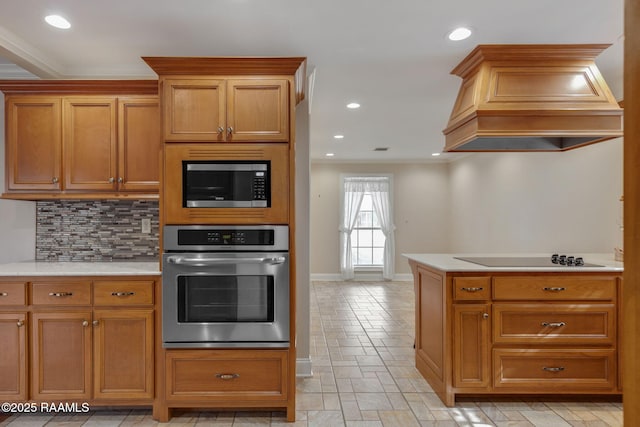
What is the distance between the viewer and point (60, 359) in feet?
7.89

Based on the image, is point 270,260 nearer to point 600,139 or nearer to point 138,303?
point 138,303

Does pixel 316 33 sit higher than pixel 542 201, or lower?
higher

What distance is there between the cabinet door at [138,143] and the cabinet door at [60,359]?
38.1 inches

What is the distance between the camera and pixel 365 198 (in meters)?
7.96

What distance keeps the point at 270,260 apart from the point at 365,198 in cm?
571

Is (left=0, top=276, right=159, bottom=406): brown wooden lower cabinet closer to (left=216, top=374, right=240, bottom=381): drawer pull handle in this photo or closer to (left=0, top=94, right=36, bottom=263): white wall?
(left=216, top=374, right=240, bottom=381): drawer pull handle

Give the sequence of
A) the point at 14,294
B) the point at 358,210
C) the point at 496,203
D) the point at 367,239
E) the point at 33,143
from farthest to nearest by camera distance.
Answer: the point at 367,239 < the point at 358,210 < the point at 496,203 < the point at 33,143 < the point at 14,294

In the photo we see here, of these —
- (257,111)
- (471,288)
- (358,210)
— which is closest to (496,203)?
(358,210)

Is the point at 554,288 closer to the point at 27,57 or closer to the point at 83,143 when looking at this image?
the point at 83,143

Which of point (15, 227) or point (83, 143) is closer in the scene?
point (83, 143)

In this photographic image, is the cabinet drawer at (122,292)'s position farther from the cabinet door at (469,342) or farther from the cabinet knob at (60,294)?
the cabinet door at (469,342)

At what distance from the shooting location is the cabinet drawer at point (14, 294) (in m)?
2.40

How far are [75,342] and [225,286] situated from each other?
1.01 meters

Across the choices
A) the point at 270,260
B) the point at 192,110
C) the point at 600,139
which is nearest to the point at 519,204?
the point at 600,139
